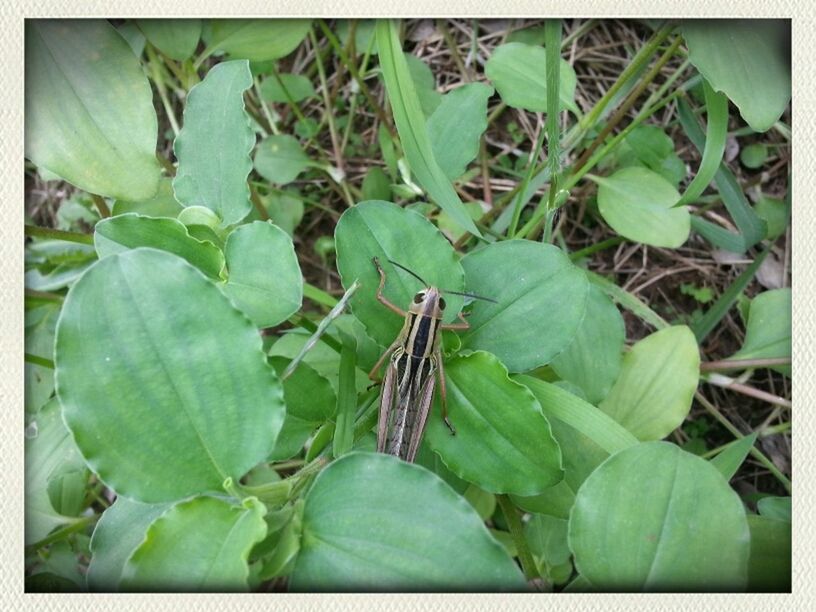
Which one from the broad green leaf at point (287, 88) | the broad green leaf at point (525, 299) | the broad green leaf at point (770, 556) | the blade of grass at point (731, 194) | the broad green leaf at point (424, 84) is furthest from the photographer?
the broad green leaf at point (287, 88)

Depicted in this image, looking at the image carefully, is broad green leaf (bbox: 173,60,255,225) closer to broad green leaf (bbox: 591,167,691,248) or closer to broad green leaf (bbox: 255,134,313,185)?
broad green leaf (bbox: 255,134,313,185)

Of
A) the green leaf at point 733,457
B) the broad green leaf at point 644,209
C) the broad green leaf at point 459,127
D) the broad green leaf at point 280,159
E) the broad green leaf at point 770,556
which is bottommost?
the green leaf at point 733,457

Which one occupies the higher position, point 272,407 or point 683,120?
point 683,120

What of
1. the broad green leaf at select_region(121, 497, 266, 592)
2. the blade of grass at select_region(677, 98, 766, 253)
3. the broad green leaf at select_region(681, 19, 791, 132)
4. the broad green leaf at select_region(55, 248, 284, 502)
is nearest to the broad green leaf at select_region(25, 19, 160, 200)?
the broad green leaf at select_region(55, 248, 284, 502)

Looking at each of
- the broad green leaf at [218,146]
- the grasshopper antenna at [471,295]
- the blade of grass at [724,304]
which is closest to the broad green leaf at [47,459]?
the broad green leaf at [218,146]

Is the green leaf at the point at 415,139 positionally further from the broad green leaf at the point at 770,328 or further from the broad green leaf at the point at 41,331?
the broad green leaf at the point at 41,331
